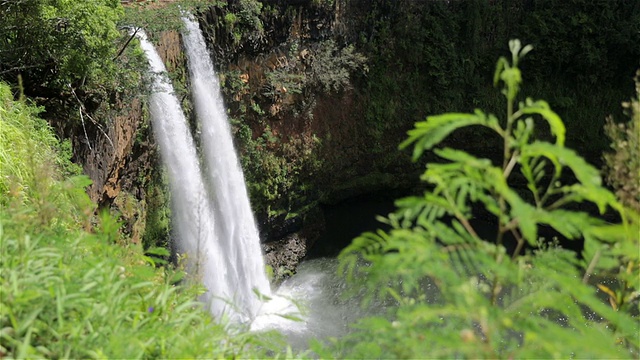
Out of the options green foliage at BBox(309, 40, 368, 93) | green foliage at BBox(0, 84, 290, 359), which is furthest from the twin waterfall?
green foliage at BBox(0, 84, 290, 359)

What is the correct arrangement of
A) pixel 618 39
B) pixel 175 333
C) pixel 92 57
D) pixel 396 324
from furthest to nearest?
1. pixel 618 39
2. pixel 92 57
3. pixel 175 333
4. pixel 396 324

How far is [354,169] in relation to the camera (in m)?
13.9

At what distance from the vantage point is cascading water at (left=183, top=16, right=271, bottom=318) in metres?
9.69

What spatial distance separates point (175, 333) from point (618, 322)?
5.68 ft

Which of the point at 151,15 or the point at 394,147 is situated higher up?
the point at 151,15

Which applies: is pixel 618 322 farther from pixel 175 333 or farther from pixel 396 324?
pixel 175 333

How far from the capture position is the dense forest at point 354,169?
1.54m

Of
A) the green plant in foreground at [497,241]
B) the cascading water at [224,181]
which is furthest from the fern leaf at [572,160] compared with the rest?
the cascading water at [224,181]

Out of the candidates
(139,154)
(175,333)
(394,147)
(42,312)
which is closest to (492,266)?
(175,333)

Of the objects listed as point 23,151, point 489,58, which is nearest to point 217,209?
point 23,151

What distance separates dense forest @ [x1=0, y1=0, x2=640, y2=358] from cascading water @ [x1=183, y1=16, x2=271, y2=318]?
1.33 ft

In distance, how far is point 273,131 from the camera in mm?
12008

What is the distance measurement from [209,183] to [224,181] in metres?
0.37

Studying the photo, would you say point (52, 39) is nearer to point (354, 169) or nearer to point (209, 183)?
point (209, 183)
